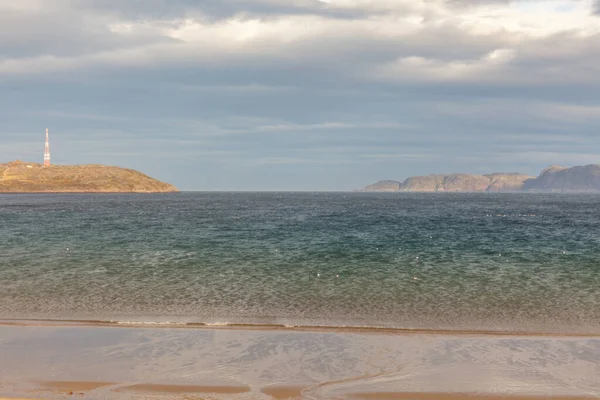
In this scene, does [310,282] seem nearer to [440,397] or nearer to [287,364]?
[287,364]

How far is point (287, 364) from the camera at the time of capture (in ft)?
56.4

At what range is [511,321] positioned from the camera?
80.9 feet

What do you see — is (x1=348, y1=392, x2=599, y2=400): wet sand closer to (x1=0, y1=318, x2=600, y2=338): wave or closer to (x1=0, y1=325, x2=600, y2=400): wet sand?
(x1=0, y1=325, x2=600, y2=400): wet sand

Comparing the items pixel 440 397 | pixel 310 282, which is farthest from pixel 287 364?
pixel 310 282

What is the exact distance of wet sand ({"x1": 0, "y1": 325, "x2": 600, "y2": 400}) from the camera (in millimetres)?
14758

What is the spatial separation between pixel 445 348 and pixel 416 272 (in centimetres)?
1897

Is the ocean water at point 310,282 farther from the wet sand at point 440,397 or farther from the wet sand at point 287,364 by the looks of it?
the wet sand at point 440,397

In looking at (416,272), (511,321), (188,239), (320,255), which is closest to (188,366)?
(511,321)

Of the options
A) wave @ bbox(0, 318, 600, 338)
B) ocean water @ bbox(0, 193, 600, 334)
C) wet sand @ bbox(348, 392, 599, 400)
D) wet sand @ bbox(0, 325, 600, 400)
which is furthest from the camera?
ocean water @ bbox(0, 193, 600, 334)

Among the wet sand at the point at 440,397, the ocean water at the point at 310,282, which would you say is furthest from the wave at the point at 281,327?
the wet sand at the point at 440,397

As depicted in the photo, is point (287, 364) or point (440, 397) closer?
point (440, 397)

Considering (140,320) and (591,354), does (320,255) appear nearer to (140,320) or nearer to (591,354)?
(140,320)

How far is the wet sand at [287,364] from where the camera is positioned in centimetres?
1476

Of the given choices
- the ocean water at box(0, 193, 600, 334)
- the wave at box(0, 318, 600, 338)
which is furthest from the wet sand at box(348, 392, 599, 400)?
the ocean water at box(0, 193, 600, 334)
